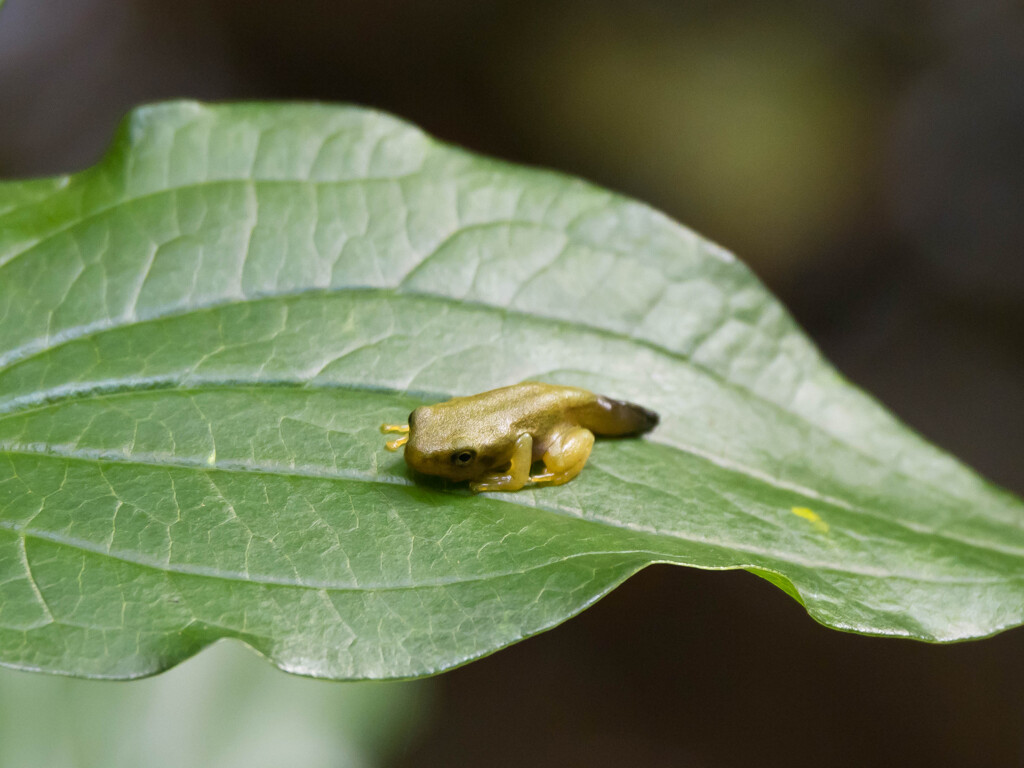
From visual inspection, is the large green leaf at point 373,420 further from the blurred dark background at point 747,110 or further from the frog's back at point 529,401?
the blurred dark background at point 747,110

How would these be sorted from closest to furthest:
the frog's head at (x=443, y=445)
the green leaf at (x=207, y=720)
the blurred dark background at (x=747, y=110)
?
1. the frog's head at (x=443, y=445)
2. the green leaf at (x=207, y=720)
3. the blurred dark background at (x=747, y=110)

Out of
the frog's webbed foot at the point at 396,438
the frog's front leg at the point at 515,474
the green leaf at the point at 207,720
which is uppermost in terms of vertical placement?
the frog's webbed foot at the point at 396,438

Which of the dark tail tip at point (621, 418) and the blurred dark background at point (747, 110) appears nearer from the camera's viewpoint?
the dark tail tip at point (621, 418)

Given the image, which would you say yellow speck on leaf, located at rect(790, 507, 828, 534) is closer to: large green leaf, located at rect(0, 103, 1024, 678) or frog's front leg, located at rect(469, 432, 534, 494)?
large green leaf, located at rect(0, 103, 1024, 678)

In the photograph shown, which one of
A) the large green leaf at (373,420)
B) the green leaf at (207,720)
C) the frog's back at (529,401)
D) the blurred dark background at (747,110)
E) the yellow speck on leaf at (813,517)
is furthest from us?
the blurred dark background at (747,110)

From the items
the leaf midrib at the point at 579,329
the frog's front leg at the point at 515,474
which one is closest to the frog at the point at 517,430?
the frog's front leg at the point at 515,474

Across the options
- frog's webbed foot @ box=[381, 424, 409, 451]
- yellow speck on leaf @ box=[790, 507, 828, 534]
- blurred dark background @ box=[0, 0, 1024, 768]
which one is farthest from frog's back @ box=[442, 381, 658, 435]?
blurred dark background @ box=[0, 0, 1024, 768]

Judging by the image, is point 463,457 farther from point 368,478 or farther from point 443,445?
point 368,478
